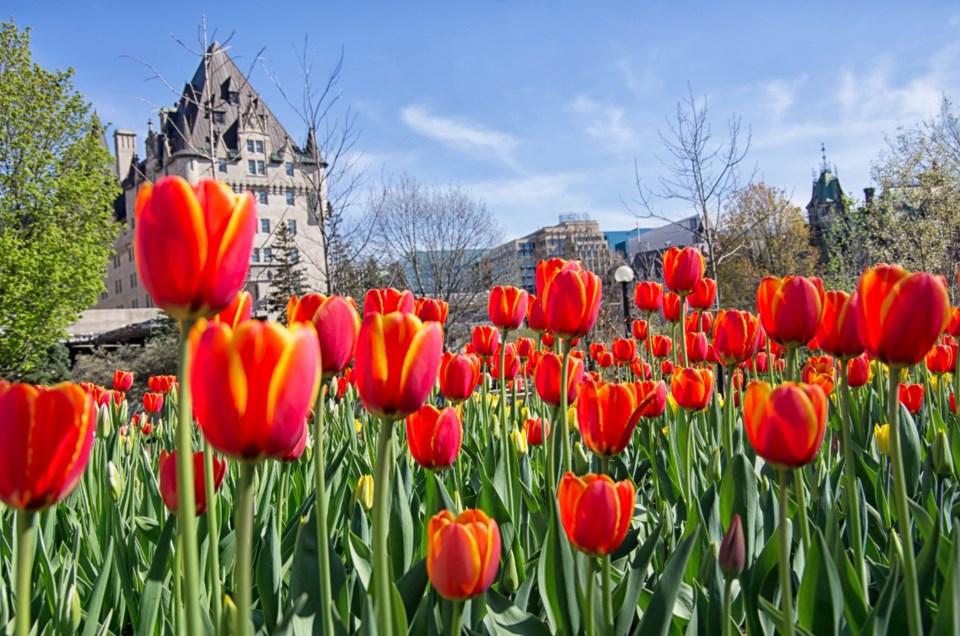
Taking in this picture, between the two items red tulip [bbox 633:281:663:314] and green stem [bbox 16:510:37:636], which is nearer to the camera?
green stem [bbox 16:510:37:636]

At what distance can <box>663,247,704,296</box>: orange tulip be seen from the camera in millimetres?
2303

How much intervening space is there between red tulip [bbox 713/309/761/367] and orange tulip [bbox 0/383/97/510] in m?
1.57

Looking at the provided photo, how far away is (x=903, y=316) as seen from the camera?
912mm

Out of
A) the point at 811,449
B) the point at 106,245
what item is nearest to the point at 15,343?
the point at 106,245

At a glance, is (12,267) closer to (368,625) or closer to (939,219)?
(368,625)

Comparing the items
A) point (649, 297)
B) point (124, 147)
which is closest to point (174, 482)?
point (649, 297)

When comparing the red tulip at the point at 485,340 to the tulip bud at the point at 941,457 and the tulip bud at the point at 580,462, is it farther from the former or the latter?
the tulip bud at the point at 941,457

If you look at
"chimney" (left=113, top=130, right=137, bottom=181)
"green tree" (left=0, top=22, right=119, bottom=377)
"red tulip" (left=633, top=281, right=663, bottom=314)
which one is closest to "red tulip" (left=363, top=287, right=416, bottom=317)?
"red tulip" (left=633, top=281, right=663, bottom=314)

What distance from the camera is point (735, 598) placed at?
1.34 meters

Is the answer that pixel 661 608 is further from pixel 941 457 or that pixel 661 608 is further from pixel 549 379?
pixel 941 457

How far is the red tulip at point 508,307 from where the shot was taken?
2215 mm

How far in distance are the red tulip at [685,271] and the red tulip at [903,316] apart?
1.34 m

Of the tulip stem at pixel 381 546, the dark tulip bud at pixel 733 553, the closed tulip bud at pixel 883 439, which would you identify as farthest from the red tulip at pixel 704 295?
the tulip stem at pixel 381 546

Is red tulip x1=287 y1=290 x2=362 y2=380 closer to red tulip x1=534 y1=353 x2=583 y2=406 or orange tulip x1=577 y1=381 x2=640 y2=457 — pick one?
orange tulip x1=577 y1=381 x2=640 y2=457
